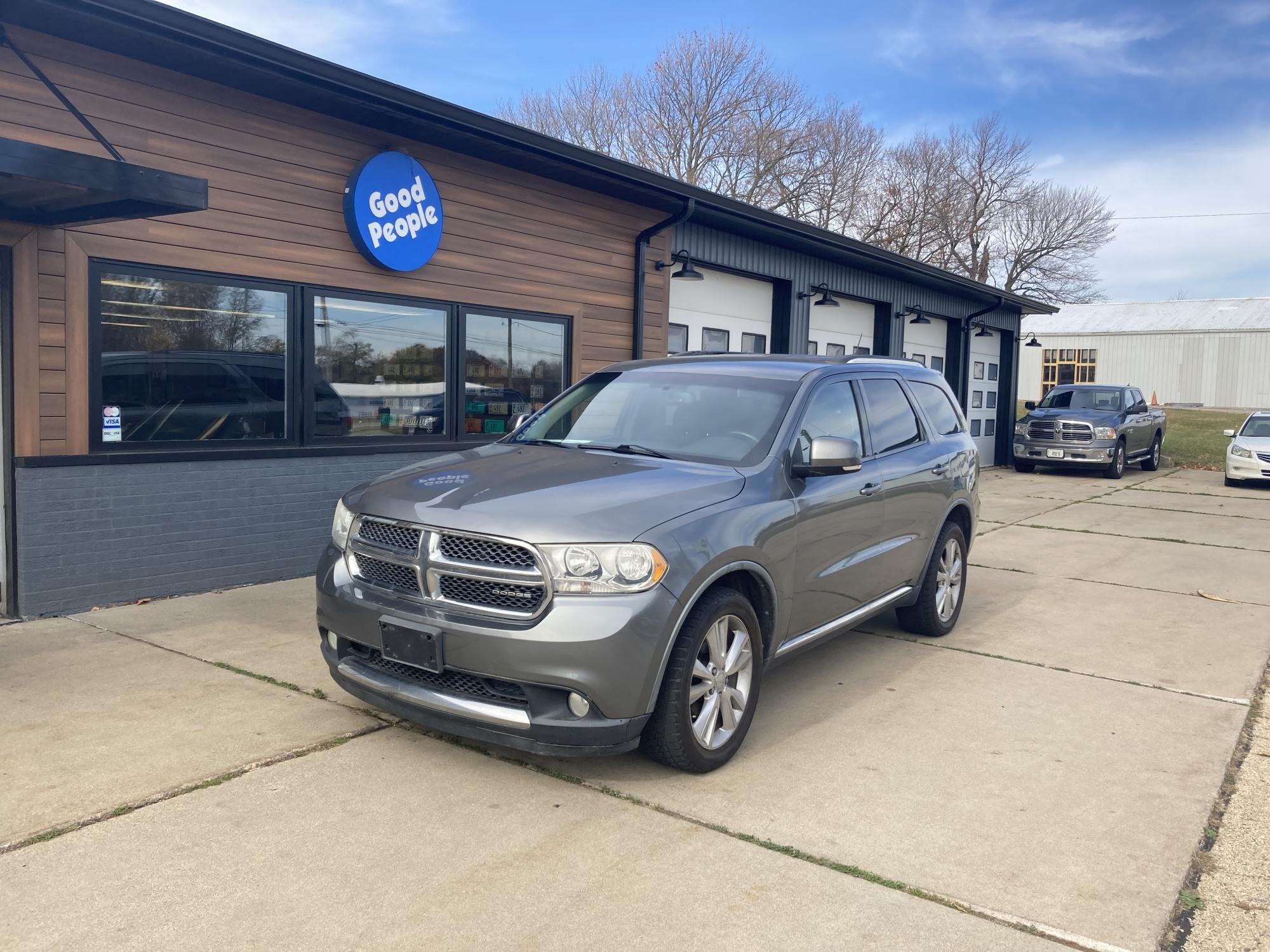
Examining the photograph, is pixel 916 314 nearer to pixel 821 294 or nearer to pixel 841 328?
pixel 841 328

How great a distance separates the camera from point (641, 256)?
433 inches

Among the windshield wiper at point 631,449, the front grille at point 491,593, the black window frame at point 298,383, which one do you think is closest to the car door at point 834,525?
the windshield wiper at point 631,449

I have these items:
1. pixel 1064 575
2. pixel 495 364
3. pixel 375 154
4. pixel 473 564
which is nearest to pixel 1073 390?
pixel 1064 575

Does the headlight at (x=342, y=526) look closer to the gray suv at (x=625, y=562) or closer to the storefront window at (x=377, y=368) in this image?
the gray suv at (x=625, y=562)

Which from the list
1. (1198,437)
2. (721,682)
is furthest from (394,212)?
(1198,437)

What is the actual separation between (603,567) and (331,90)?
5.07 m

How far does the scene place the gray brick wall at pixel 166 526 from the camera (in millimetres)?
6250

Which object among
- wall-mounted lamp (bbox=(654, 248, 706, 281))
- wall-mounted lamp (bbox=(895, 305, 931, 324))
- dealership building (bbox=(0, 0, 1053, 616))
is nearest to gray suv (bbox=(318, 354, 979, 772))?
dealership building (bbox=(0, 0, 1053, 616))

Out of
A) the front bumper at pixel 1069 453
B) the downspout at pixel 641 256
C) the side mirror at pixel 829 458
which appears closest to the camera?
the side mirror at pixel 829 458

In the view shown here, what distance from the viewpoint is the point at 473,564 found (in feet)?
12.5

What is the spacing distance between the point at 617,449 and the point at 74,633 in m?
3.56

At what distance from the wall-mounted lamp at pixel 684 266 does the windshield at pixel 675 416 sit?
6017 millimetres

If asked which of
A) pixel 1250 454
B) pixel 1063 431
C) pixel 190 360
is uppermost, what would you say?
pixel 190 360

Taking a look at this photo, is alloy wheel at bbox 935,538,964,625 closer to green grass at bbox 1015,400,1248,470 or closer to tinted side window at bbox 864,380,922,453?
tinted side window at bbox 864,380,922,453
